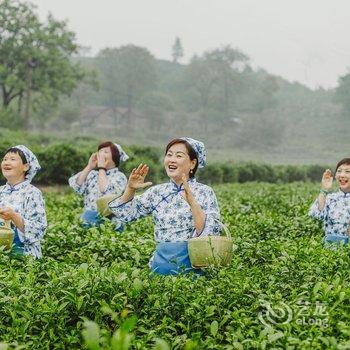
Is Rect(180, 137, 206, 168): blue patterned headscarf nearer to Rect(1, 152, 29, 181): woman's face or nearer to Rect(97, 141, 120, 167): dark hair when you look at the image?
Rect(1, 152, 29, 181): woman's face

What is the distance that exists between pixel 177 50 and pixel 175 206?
144844 millimetres

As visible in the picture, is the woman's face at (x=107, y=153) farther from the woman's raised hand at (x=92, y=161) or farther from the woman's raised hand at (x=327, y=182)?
the woman's raised hand at (x=327, y=182)

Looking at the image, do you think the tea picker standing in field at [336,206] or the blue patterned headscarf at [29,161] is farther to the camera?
the tea picker standing in field at [336,206]

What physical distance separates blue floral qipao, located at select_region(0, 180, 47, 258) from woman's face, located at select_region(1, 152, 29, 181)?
0.09 meters

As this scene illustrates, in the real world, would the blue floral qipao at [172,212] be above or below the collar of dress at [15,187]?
below

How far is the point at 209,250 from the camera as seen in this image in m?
4.13

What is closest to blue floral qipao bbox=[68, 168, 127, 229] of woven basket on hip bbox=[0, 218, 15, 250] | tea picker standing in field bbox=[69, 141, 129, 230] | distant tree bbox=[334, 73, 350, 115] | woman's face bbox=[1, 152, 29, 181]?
tea picker standing in field bbox=[69, 141, 129, 230]

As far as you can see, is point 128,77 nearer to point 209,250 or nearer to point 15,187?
point 15,187

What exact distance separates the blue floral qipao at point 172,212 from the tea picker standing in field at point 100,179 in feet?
8.59

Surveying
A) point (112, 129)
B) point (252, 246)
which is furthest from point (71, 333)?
point (112, 129)

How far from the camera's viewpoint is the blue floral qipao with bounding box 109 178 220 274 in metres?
4.45

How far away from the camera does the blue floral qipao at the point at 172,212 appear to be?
4.45 metres

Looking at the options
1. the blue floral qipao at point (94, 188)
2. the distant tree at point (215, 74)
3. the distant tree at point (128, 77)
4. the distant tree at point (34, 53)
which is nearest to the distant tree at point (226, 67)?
the distant tree at point (215, 74)

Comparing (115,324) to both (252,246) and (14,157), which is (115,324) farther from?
(14,157)
